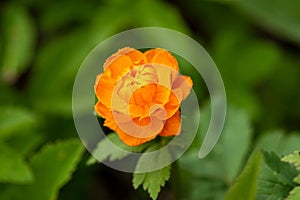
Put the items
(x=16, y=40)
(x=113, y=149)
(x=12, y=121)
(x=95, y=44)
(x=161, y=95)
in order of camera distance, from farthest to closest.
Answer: (x=16, y=40) < (x=95, y=44) < (x=12, y=121) < (x=113, y=149) < (x=161, y=95)

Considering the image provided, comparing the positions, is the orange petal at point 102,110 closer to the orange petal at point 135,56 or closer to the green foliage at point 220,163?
the orange petal at point 135,56

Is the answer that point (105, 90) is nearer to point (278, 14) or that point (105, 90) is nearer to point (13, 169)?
point (13, 169)

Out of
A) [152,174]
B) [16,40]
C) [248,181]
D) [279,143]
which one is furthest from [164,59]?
[16,40]

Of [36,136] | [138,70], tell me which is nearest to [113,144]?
[138,70]

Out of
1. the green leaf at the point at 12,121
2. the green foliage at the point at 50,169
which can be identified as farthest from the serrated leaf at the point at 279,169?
the green leaf at the point at 12,121

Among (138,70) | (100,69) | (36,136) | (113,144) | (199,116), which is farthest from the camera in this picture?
(100,69)

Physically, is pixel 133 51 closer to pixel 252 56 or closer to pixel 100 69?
pixel 100 69

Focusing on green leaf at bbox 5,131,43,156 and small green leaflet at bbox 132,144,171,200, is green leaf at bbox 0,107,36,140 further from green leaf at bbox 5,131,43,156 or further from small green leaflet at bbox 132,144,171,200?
small green leaflet at bbox 132,144,171,200
